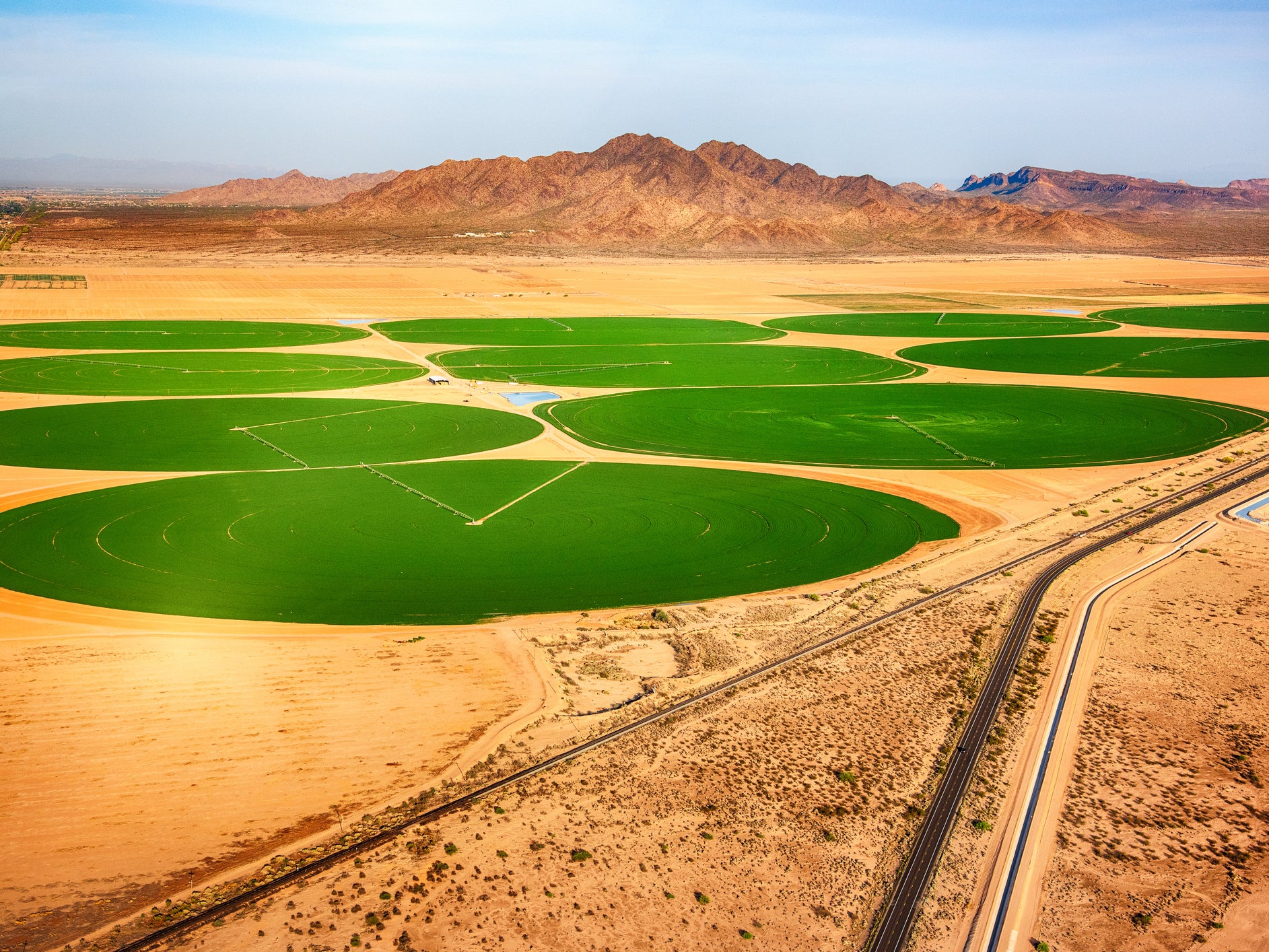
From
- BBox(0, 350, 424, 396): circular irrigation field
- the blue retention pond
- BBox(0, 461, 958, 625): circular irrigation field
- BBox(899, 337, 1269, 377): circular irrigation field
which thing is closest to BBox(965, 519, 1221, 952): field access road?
BBox(0, 461, 958, 625): circular irrigation field

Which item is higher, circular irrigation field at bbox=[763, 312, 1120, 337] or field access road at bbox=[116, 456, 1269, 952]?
circular irrigation field at bbox=[763, 312, 1120, 337]

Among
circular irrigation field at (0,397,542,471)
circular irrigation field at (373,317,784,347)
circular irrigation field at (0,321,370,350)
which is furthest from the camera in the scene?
circular irrigation field at (373,317,784,347)

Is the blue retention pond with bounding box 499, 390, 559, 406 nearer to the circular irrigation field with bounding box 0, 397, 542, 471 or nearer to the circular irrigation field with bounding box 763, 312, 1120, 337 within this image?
the circular irrigation field with bounding box 0, 397, 542, 471

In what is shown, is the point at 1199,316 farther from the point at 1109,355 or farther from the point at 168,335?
the point at 168,335

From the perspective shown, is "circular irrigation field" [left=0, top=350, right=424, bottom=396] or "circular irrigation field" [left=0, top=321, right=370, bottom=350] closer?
"circular irrigation field" [left=0, top=350, right=424, bottom=396]

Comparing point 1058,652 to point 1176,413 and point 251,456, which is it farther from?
point 1176,413

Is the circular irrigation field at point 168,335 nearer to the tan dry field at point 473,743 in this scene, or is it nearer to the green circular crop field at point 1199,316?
the tan dry field at point 473,743

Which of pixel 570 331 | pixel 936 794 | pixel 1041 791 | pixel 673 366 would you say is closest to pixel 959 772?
pixel 936 794
